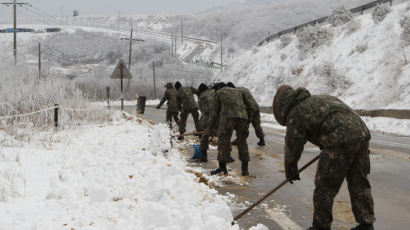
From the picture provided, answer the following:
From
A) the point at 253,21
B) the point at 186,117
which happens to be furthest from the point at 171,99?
the point at 253,21

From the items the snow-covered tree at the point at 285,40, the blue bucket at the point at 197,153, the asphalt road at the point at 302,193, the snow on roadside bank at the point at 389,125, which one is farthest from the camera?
the snow-covered tree at the point at 285,40

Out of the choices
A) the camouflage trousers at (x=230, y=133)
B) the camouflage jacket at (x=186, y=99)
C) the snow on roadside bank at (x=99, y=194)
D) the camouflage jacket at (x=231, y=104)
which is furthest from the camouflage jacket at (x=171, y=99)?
the camouflage trousers at (x=230, y=133)

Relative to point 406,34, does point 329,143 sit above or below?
below

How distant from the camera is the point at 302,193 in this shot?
6355 mm

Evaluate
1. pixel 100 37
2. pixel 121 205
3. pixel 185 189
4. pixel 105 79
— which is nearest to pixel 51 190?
pixel 121 205

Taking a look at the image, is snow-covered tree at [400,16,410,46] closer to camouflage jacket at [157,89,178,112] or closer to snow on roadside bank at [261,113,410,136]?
snow on roadside bank at [261,113,410,136]

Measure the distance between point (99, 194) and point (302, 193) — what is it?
3037 mm

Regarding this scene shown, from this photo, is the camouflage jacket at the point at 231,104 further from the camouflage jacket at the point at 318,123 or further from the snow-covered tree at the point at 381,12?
the snow-covered tree at the point at 381,12

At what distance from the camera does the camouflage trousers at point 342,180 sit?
407cm

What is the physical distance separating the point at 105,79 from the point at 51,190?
85443mm

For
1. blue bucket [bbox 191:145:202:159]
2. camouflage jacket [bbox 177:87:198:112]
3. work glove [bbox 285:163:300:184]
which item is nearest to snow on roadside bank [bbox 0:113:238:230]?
work glove [bbox 285:163:300:184]

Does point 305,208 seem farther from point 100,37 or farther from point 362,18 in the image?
point 100,37

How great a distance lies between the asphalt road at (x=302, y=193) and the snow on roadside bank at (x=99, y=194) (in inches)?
22.8

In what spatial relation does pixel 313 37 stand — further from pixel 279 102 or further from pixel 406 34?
pixel 279 102
